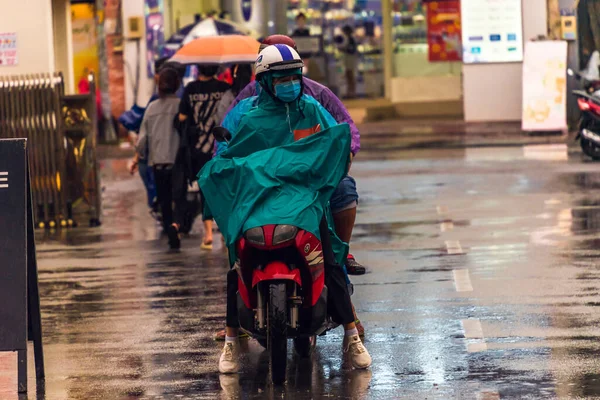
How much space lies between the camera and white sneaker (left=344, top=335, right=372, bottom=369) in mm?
8203

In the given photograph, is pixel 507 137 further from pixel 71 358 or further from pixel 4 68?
pixel 71 358

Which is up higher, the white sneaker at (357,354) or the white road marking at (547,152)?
the white sneaker at (357,354)

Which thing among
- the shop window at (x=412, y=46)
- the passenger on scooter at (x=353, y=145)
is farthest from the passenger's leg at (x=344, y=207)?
the shop window at (x=412, y=46)

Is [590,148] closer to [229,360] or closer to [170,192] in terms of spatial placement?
[170,192]

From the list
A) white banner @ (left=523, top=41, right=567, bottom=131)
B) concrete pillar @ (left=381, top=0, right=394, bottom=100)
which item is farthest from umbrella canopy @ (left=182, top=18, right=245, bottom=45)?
concrete pillar @ (left=381, top=0, right=394, bottom=100)

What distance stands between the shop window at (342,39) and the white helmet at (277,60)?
29048mm

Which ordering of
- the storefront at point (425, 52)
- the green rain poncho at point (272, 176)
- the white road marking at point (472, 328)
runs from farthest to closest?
1. the storefront at point (425, 52)
2. the white road marking at point (472, 328)
3. the green rain poncho at point (272, 176)

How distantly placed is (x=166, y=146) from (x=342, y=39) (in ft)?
84.6

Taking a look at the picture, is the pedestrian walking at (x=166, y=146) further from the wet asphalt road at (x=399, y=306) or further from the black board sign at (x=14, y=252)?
the black board sign at (x=14, y=252)

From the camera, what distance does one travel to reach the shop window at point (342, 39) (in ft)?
125

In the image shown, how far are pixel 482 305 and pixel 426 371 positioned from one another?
7.02 ft

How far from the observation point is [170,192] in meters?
14.8

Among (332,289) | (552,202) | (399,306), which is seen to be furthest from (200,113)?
(332,289)

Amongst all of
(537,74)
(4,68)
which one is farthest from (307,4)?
(4,68)
